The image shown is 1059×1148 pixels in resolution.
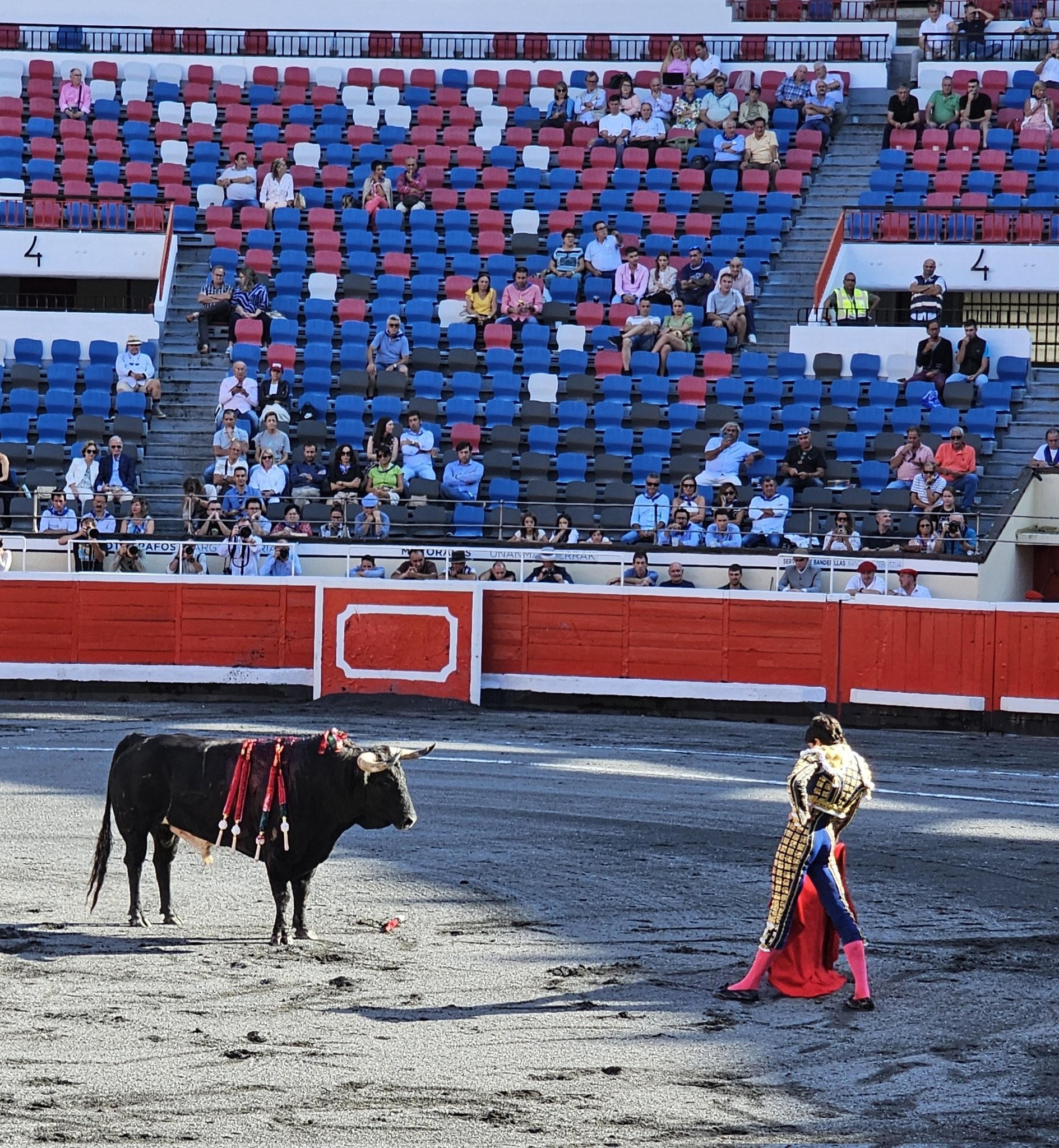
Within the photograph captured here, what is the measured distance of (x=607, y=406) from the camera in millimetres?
22688

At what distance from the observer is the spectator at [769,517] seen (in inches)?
782

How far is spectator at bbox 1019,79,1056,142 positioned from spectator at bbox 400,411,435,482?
33.9ft

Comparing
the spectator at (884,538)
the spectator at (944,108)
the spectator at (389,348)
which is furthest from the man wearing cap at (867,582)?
the spectator at (944,108)

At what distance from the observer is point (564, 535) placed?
20.2 m

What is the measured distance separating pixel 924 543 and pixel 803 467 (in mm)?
2033

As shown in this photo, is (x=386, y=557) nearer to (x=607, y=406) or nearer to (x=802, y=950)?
(x=607, y=406)

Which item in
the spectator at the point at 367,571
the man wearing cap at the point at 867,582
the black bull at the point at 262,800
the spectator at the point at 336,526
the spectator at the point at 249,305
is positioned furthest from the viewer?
the spectator at the point at 249,305

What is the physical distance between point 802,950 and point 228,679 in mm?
11983

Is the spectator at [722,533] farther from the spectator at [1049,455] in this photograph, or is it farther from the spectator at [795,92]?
the spectator at [795,92]

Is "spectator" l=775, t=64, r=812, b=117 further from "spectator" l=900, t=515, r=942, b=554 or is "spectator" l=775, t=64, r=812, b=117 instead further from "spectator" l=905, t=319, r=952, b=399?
"spectator" l=900, t=515, r=942, b=554

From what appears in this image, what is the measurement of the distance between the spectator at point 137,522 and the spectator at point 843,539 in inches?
278

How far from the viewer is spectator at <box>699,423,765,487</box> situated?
21.0m

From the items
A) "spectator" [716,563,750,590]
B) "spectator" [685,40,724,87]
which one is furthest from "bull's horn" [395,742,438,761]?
"spectator" [685,40,724,87]

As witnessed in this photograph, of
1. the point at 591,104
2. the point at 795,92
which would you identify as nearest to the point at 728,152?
the point at 795,92
